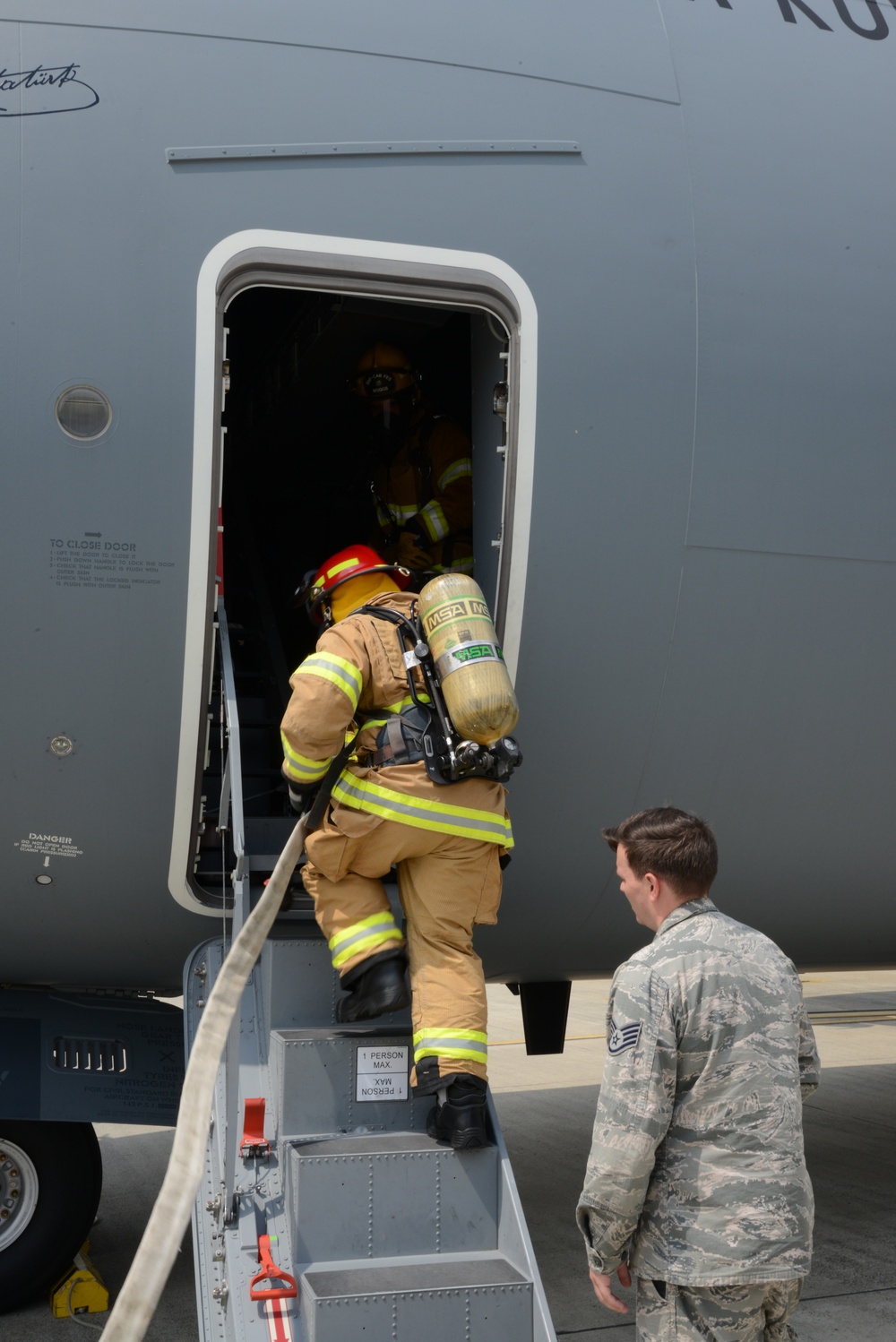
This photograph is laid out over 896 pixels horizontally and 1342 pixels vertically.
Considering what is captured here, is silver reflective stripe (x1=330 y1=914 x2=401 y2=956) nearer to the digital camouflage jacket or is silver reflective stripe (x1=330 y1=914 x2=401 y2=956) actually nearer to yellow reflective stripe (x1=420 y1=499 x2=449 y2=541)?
the digital camouflage jacket

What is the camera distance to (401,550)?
202 inches

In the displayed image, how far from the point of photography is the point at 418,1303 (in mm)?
3238

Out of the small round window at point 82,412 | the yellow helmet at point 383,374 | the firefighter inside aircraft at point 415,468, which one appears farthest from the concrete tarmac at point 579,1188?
the yellow helmet at point 383,374

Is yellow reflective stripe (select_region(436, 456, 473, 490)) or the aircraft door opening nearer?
the aircraft door opening

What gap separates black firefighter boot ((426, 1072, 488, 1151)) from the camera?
3508 millimetres

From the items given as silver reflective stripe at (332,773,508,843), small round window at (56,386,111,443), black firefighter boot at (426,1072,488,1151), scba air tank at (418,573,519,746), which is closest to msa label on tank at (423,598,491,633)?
scba air tank at (418,573,519,746)

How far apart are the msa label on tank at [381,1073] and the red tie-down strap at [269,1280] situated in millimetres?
507

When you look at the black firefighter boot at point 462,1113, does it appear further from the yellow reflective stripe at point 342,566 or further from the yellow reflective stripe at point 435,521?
the yellow reflective stripe at point 435,521

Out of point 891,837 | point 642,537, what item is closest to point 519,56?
point 642,537

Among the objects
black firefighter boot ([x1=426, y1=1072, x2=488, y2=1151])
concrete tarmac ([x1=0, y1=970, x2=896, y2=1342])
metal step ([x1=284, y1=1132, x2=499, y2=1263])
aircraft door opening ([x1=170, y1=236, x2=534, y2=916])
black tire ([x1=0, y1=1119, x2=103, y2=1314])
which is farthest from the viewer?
concrete tarmac ([x1=0, y1=970, x2=896, y2=1342])

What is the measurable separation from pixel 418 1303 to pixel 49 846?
1.79m

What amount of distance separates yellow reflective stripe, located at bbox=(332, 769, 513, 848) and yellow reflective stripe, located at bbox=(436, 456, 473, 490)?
1.65 metres

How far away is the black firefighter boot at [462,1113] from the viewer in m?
3.51

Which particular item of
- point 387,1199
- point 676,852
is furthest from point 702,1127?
Answer: point 387,1199
